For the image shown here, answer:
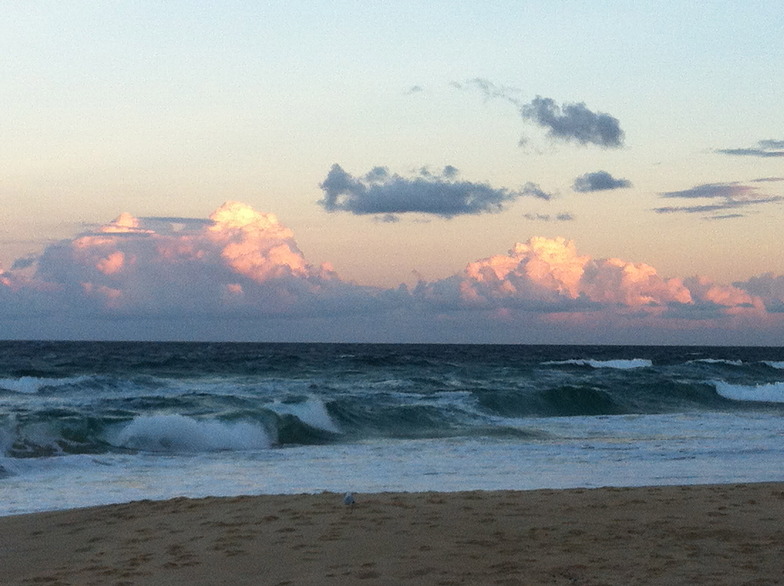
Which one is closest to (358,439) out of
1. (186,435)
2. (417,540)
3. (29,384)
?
(186,435)

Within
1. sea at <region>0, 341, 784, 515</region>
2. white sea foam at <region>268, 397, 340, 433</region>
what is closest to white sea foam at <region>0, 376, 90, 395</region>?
sea at <region>0, 341, 784, 515</region>

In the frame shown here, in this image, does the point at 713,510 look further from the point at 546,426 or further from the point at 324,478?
the point at 546,426

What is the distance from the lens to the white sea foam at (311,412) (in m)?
26.5

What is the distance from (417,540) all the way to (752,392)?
37.5 meters

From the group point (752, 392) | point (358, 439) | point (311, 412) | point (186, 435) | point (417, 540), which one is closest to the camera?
point (417, 540)

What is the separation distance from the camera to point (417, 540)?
9.65 metres

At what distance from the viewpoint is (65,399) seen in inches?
1276

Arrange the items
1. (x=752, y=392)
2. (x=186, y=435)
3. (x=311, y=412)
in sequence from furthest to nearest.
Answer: (x=752, y=392) < (x=311, y=412) < (x=186, y=435)

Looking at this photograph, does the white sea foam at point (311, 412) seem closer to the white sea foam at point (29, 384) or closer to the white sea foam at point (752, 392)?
the white sea foam at point (29, 384)

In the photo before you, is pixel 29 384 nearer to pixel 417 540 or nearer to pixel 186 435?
pixel 186 435

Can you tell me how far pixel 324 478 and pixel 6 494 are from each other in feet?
17.1

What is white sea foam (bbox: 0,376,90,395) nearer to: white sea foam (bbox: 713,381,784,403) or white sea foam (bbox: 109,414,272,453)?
white sea foam (bbox: 109,414,272,453)

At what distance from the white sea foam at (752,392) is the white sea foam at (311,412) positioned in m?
22.4

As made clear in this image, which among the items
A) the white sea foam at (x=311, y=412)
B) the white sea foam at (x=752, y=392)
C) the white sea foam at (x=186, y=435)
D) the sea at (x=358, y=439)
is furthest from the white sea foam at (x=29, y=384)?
the white sea foam at (x=752, y=392)
